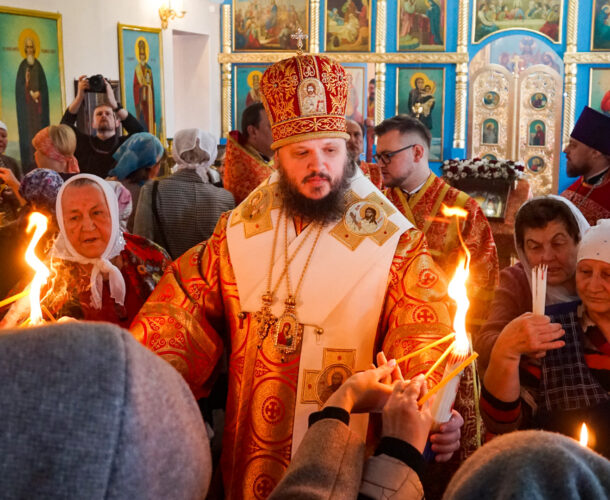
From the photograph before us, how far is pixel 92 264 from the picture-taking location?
283 cm

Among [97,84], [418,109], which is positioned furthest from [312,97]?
[418,109]

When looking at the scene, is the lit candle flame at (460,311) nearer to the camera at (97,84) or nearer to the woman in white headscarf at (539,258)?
the woman in white headscarf at (539,258)

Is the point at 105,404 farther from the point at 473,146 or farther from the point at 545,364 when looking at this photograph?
the point at 473,146

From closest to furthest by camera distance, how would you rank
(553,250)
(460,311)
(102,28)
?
(460,311) < (553,250) < (102,28)

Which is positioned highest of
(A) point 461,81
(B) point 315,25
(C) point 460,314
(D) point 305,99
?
(B) point 315,25

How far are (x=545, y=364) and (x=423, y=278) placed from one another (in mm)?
474

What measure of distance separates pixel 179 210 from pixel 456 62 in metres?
10.0

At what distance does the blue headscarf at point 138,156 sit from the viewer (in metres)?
4.39

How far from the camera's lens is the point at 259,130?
4.67 metres

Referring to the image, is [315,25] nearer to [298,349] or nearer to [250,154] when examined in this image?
[250,154]

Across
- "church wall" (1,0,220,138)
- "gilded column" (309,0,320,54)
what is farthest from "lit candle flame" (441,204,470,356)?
"gilded column" (309,0,320,54)

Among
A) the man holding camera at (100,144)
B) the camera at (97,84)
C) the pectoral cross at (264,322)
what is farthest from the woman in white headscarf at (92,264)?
the camera at (97,84)

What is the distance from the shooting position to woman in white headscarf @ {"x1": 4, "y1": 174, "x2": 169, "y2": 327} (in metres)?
2.77

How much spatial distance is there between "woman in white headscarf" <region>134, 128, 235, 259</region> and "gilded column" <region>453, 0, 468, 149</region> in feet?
31.2
